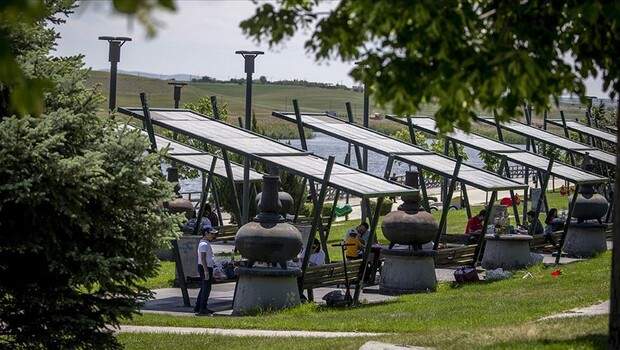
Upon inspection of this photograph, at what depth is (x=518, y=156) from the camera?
2970cm

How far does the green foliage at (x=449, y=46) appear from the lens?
245 inches

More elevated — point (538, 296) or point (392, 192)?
point (392, 192)

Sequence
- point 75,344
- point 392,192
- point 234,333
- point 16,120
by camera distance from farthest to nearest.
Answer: point 392,192 → point 234,333 → point 75,344 → point 16,120

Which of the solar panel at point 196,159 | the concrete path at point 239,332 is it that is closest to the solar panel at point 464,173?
the solar panel at point 196,159

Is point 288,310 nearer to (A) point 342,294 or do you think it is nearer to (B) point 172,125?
(A) point 342,294

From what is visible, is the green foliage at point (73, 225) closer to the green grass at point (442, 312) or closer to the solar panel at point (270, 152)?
the green grass at point (442, 312)

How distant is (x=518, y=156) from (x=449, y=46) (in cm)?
2370

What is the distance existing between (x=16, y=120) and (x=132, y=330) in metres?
6.11

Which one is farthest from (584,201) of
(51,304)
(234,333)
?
(51,304)

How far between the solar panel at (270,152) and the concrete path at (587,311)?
4.54 meters

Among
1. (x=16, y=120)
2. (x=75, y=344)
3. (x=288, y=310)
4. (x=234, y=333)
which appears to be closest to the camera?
(x=16, y=120)

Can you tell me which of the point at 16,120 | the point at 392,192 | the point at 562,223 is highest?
the point at 16,120

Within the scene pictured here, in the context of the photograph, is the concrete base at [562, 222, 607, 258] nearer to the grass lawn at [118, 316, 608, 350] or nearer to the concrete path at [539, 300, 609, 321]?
the concrete path at [539, 300, 609, 321]

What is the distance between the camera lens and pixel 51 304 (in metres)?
11.2
